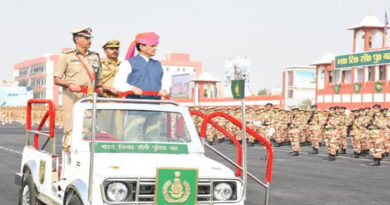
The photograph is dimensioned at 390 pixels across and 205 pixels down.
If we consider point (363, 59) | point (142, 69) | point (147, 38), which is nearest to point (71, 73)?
point (142, 69)

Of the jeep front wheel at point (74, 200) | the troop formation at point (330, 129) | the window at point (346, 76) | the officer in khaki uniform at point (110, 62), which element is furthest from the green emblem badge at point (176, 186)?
the window at point (346, 76)

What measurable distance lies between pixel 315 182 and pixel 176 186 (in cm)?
964

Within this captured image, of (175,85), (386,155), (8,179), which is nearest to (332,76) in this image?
(386,155)

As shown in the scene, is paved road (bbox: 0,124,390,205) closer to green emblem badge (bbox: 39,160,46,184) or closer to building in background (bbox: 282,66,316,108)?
green emblem badge (bbox: 39,160,46,184)

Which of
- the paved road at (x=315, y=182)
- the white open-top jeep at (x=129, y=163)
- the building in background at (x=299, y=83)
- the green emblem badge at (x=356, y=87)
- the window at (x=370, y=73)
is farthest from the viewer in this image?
the building in background at (x=299, y=83)

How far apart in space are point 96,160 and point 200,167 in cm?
95

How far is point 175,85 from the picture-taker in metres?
130

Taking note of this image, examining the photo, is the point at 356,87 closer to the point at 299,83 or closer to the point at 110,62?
the point at 299,83

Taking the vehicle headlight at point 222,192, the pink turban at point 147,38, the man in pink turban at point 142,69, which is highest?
the pink turban at point 147,38

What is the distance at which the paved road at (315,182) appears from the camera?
12352 millimetres

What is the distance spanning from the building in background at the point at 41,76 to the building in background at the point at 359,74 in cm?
9392

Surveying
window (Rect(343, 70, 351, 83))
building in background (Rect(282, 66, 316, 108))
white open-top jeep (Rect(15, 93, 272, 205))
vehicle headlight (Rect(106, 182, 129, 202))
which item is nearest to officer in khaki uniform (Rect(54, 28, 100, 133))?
white open-top jeep (Rect(15, 93, 272, 205))

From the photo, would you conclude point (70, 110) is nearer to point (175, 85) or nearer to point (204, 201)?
point (204, 201)

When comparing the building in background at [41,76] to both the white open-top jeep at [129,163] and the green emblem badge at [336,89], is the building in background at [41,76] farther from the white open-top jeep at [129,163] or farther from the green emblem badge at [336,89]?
the white open-top jeep at [129,163]
